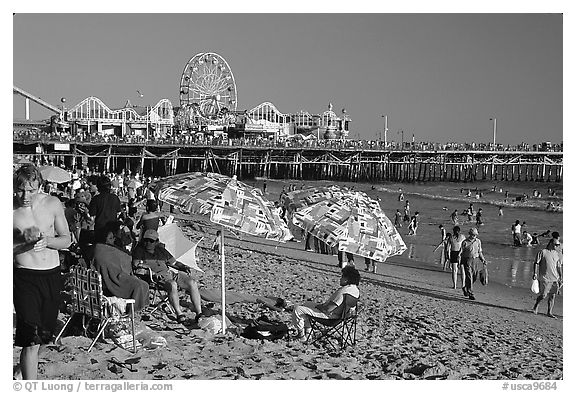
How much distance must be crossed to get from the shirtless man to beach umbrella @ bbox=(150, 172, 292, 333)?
143cm

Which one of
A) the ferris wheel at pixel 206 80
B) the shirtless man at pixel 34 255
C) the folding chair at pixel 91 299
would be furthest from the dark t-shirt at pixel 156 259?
the ferris wheel at pixel 206 80

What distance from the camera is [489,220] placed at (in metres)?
27.2

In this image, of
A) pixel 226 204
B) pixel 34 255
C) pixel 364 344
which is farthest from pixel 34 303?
pixel 364 344

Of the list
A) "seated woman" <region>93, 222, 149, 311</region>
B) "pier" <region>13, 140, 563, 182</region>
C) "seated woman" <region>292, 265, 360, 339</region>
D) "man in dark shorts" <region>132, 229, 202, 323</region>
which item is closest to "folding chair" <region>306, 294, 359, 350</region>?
"seated woman" <region>292, 265, 360, 339</region>

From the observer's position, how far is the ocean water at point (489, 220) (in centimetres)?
1447

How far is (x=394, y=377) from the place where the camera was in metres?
5.11

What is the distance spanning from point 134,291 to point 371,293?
4579 millimetres

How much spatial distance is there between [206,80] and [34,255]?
6052 centimetres

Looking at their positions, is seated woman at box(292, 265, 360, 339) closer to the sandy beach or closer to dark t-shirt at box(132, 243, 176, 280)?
the sandy beach

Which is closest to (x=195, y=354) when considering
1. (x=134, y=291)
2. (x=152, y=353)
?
(x=152, y=353)

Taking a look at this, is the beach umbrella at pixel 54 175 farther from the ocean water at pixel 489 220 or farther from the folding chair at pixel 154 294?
the ocean water at pixel 489 220

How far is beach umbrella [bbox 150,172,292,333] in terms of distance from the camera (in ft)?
17.5

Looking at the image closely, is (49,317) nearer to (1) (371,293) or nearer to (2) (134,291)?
(2) (134,291)

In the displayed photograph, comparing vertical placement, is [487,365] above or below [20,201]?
below
